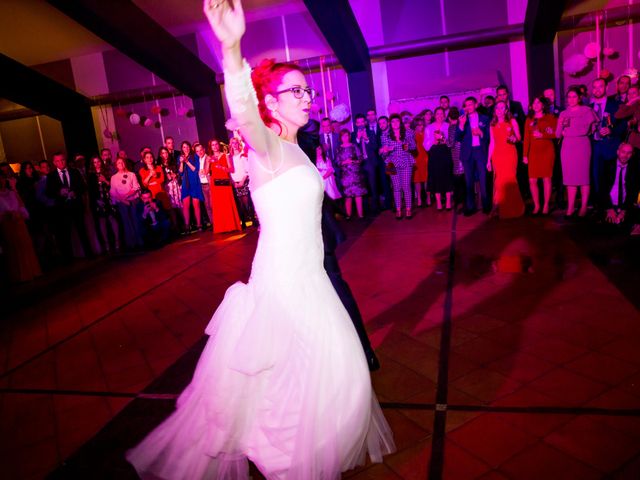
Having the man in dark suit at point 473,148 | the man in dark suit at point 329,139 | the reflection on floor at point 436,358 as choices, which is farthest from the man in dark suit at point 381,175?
the reflection on floor at point 436,358

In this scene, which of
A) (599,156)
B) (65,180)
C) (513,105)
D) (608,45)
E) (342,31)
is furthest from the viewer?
(608,45)

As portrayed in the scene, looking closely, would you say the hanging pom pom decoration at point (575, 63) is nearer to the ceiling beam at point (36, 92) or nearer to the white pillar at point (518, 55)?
the white pillar at point (518, 55)

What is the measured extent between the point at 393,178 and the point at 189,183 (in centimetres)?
376

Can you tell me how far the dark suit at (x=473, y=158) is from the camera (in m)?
6.99

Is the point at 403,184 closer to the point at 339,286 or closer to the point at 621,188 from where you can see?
the point at 621,188

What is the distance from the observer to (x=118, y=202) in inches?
319

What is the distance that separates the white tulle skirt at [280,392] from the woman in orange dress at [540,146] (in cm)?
578

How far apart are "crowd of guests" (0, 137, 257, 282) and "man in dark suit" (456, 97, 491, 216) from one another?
3349 mm

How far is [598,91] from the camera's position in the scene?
6.25 metres

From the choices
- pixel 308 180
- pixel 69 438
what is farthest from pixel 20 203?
pixel 308 180

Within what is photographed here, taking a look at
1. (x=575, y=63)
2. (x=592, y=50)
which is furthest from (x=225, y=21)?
(x=592, y=50)

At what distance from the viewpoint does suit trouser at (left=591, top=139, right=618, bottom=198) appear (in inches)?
240

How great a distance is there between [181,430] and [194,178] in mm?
7339

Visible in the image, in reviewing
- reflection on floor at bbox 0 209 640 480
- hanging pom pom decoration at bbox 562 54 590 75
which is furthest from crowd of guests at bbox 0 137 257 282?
hanging pom pom decoration at bbox 562 54 590 75
